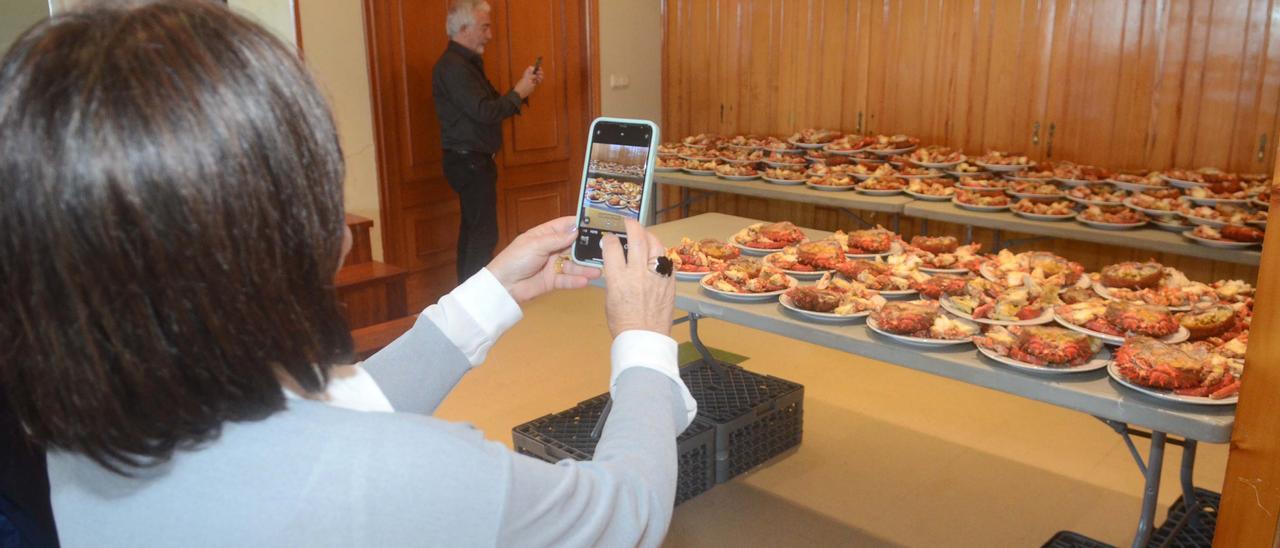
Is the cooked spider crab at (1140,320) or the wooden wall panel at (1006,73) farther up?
the wooden wall panel at (1006,73)

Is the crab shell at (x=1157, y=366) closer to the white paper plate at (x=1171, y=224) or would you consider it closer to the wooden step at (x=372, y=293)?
the white paper plate at (x=1171, y=224)

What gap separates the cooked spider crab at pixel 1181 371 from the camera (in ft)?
5.57

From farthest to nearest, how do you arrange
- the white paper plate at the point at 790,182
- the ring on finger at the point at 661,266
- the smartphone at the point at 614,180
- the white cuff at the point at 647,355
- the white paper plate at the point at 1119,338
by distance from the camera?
the white paper plate at the point at 790,182
the white paper plate at the point at 1119,338
the smartphone at the point at 614,180
the ring on finger at the point at 661,266
the white cuff at the point at 647,355

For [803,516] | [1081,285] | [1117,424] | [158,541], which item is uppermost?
[158,541]

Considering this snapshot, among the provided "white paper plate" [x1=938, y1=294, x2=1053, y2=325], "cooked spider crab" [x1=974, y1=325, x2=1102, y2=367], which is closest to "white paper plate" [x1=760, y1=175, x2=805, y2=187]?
Result: "white paper plate" [x1=938, y1=294, x2=1053, y2=325]

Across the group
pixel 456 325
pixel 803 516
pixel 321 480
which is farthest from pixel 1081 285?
pixel 321 480

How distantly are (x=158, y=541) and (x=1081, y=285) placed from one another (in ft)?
7.58

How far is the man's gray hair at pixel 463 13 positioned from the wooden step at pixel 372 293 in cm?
130

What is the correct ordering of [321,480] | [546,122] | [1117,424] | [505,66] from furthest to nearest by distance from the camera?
1. [546,122]
2. [505,66]
3. [1117,424]
4. [321,480]

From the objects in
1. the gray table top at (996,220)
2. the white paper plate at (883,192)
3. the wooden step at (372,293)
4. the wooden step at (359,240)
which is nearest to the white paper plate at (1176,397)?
the gray table top at (996,220)

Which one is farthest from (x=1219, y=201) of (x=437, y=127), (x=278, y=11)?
(x=278, y=11)

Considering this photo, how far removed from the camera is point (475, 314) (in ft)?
3.95

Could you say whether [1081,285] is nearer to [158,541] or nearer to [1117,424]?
[1117,424]

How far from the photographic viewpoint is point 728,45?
19.9 feet
